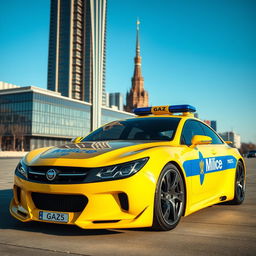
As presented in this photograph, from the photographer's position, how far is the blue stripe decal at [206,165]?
13.9 ft

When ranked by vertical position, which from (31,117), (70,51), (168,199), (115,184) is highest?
(70,51)

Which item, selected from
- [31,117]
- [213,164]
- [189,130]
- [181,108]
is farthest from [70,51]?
[213,164]

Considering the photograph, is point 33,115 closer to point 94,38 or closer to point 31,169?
point 94,38

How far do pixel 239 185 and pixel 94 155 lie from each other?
3.30 metres

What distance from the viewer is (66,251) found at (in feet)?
9.68

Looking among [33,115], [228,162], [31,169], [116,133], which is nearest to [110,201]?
[31,169]

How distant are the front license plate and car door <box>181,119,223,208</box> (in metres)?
1.54

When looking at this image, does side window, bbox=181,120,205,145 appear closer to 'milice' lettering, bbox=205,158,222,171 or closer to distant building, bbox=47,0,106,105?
'milice' lettering, bbox=205,158,222,171

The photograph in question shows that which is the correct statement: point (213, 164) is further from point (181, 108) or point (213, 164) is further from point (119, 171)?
point (119, 171)

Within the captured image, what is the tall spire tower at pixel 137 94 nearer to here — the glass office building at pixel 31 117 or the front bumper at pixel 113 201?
the glass office building at pixel 31 117

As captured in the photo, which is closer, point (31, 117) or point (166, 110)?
point (166, 110)

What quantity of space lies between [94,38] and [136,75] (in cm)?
11746

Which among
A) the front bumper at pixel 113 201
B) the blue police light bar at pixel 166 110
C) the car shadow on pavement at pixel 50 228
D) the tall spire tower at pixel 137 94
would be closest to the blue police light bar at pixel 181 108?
the blue police light bar at pixel 166 110

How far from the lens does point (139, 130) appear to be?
5.04 m
